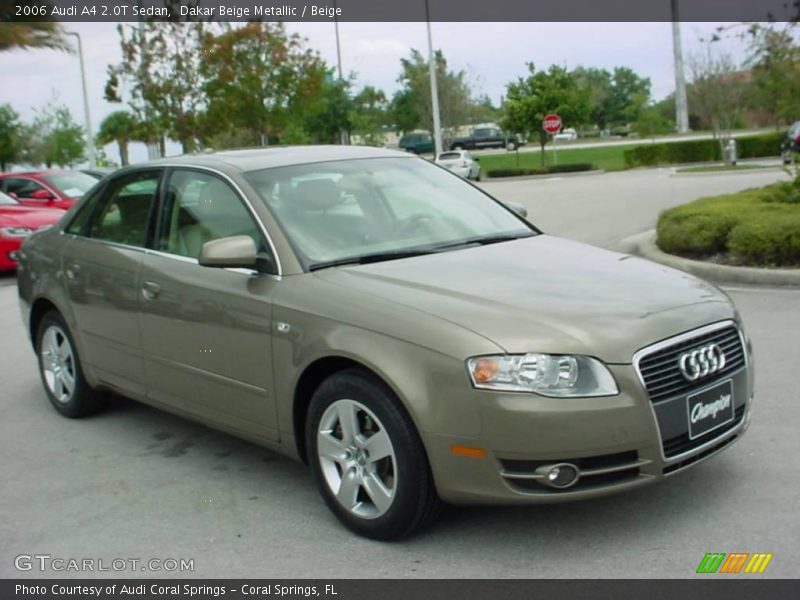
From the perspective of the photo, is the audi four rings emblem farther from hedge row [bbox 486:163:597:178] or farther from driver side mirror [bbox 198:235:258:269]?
hedge row [bbox 486:163:597:178]

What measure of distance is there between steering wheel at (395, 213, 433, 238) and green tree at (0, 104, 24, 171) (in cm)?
5218

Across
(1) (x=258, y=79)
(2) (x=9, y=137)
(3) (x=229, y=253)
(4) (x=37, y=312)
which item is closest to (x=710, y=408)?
(3) (x=229, y=253)

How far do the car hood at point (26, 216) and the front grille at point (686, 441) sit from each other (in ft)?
40.9

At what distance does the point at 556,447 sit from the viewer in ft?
12.5

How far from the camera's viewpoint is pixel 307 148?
5.90 metres

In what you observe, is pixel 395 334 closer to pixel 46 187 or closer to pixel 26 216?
pixel 26 216

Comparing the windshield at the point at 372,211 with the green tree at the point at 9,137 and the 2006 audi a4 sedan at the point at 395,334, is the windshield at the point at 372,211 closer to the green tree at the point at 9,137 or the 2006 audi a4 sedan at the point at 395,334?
the 2006 audi a4 sedan at the point at 395,334

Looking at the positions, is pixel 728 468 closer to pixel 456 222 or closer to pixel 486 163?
pixel 456 222

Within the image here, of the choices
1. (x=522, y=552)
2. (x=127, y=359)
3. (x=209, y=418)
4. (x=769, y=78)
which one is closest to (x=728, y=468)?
(x=522, y=552)

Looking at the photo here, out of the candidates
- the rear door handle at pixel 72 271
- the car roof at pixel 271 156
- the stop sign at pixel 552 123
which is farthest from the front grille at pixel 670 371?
the stop sign at pixel 552 123

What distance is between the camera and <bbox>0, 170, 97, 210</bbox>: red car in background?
17953 millimetres

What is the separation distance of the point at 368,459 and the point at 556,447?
0.83m

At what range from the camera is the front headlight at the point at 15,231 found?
48.1ft
